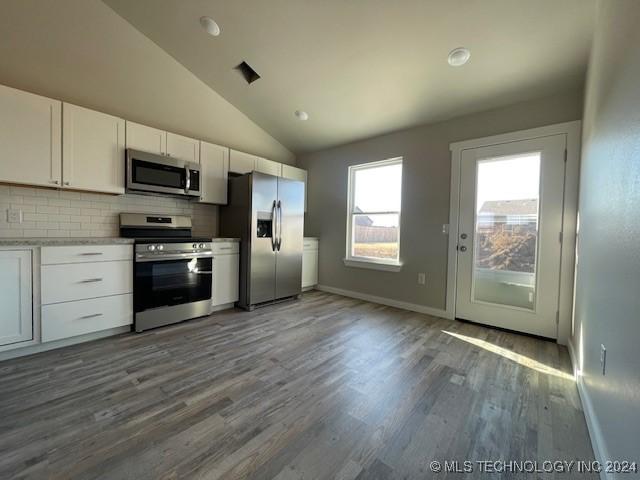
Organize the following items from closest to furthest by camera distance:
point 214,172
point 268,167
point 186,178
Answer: point 186,178, point 214,172, point 268,167

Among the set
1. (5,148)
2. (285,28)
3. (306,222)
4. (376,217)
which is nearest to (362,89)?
(285,28)

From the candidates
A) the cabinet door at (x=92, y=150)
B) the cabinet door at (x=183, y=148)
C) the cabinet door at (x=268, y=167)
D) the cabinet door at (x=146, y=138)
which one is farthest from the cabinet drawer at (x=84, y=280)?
the cabinet door at (x=268, y=167)

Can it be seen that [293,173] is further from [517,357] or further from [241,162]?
[517,357]

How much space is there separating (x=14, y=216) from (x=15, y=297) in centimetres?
86

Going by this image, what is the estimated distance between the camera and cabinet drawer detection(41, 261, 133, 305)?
2215mm

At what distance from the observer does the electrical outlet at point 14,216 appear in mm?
2422

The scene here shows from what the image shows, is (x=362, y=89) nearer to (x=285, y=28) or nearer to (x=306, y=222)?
(x=285, y=28)

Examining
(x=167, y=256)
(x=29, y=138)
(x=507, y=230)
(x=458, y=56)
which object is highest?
(x=458, y=56)

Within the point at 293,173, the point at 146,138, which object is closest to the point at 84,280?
the point at 146,138

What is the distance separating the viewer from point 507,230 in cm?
290

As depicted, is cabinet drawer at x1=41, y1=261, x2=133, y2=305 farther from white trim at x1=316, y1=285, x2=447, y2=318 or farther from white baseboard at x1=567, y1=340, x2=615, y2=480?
white baseboard at x1=567, y1=340, x2=615, y2=480

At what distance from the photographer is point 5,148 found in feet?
7.20

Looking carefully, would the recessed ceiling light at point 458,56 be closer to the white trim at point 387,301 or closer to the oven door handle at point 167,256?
the white trim at point 387,301

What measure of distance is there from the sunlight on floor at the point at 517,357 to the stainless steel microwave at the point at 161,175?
3.33 m
